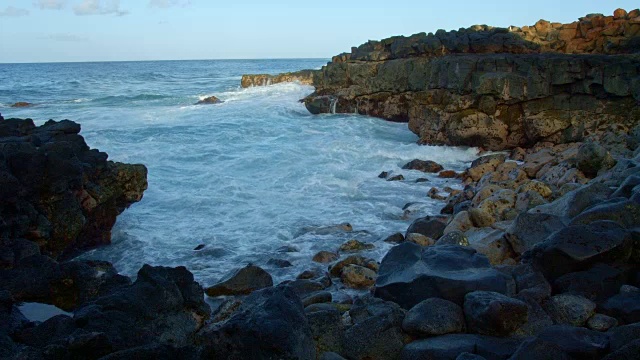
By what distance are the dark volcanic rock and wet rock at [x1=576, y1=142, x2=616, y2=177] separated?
20.3 ft

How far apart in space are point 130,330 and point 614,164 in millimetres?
9682

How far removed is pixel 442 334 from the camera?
4520 millimetres

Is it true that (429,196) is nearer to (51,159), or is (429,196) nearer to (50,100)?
(51,159)

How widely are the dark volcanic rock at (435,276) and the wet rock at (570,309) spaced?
390 millimetres

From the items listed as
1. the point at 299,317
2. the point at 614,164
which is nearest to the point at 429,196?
the point at 614,164

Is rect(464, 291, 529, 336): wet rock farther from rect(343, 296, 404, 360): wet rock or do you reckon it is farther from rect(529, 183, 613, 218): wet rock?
rect(529, 183, 613, 218): wet rock

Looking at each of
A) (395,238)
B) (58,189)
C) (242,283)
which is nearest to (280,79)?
(395,238)

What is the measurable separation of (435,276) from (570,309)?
1177mm

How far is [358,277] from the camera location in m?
7.73

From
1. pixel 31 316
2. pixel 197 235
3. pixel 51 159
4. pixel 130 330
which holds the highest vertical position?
pixel 51 159

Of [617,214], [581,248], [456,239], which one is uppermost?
[617,214]

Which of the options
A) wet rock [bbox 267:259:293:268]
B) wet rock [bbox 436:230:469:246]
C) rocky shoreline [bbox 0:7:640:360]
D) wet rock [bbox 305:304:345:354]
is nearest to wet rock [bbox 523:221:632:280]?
rocky shoreline [bbox 0:7:640:360]

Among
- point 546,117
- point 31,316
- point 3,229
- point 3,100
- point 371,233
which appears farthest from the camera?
point 3,100

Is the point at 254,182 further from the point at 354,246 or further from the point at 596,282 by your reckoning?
the point at 596,282
